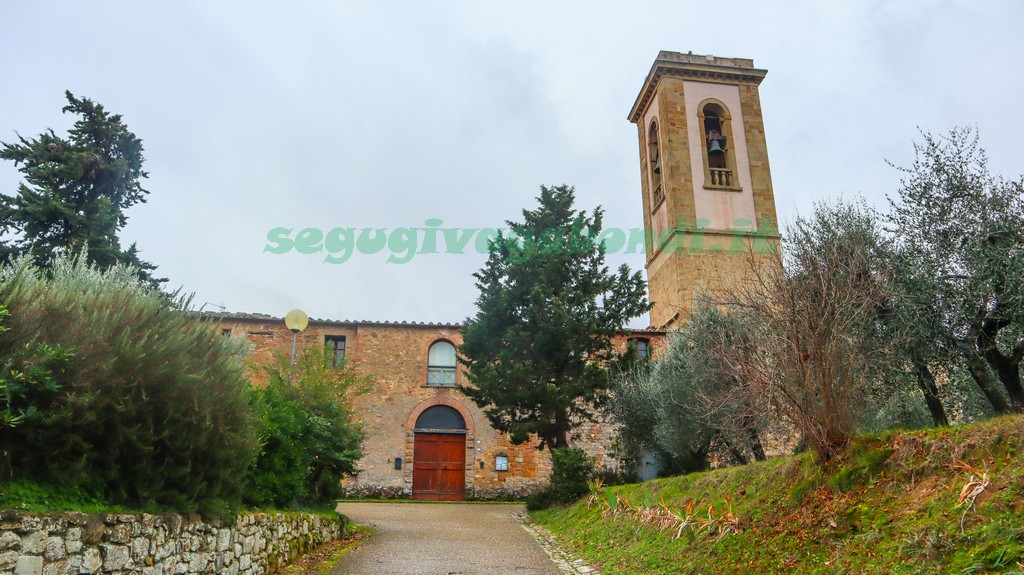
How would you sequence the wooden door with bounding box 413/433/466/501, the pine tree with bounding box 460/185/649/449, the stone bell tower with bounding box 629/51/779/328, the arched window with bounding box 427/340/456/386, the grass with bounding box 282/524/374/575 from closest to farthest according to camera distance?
the grass with bounding box 282/524/374/575 → the pine tree with bounding box 460/185/649/449 → the wooden door with bounding box 413/433/466/501 → the arched window with bounding box 427/340/456/386 → the stone bell tower with bounding box 629/51/779/328

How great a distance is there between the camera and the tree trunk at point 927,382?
333 inches

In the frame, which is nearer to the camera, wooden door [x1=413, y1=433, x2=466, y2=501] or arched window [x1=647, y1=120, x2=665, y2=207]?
wooden door [x1=413, y1=433, x2=466, y2=501]

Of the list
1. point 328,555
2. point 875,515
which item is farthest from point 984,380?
point 328,555

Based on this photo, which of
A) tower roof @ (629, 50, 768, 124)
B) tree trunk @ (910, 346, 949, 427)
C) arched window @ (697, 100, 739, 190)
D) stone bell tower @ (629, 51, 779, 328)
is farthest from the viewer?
tower roof @ (629, 50, 768, 124)

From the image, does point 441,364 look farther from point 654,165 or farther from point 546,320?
point 654,165

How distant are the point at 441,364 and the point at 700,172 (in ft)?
39.2

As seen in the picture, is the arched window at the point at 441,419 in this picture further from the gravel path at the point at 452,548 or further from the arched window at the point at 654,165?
the arched window at the point at 654,165

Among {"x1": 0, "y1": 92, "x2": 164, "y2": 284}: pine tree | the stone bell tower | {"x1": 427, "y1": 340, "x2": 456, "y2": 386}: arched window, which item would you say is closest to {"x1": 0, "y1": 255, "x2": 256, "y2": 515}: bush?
{"x1": 0, "y1": 92, "x2": 164, "y2": 284}: pine tree

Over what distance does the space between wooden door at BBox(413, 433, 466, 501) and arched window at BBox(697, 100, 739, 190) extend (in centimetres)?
1326

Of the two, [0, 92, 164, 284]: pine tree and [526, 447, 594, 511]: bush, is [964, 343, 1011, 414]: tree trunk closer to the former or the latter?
[526, 447, 594, 511]: bush

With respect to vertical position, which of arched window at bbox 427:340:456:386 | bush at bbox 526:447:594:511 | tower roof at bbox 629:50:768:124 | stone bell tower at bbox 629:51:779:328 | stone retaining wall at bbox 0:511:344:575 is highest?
tower roof at bbox 629:50:768:124

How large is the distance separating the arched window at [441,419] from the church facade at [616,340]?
4 centimetres

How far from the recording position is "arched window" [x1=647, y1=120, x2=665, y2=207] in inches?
1016

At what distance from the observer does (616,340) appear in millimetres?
22484
